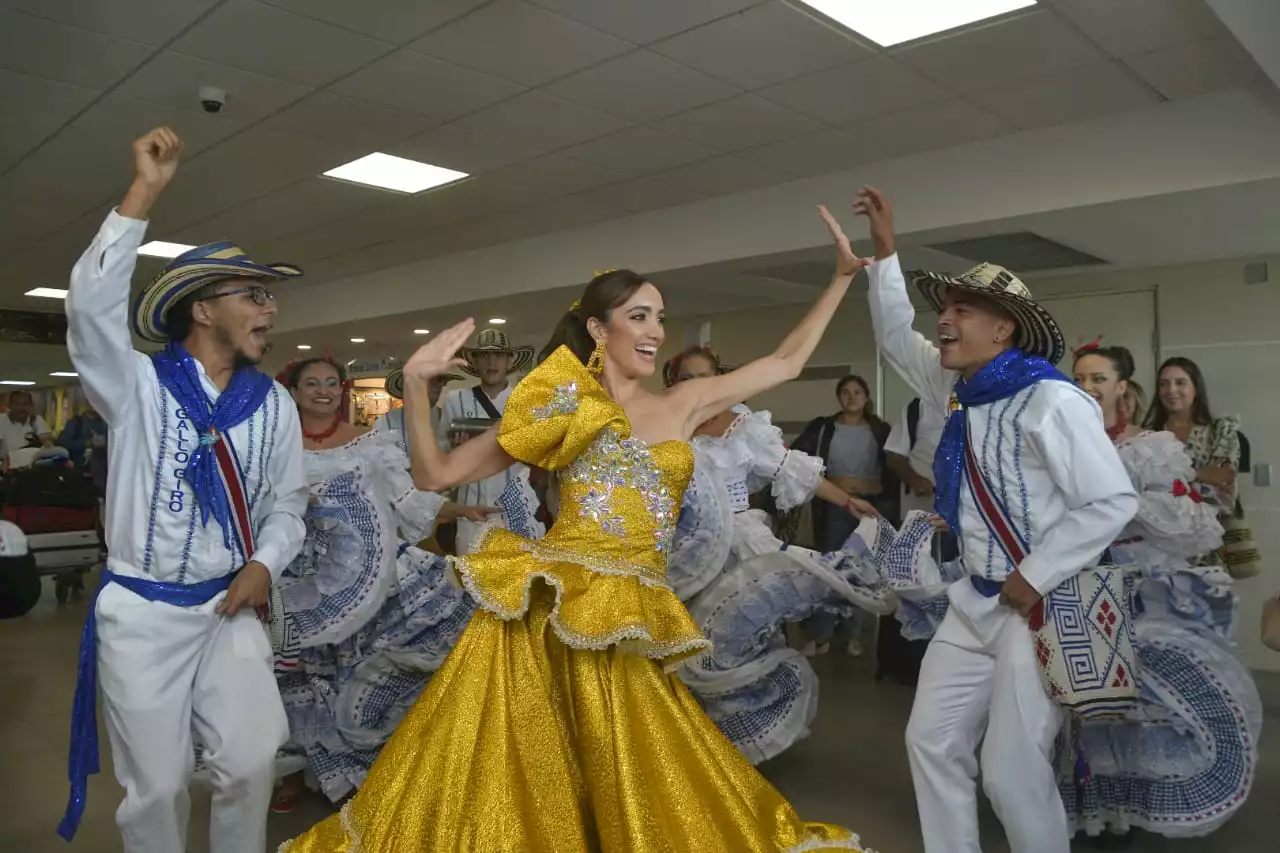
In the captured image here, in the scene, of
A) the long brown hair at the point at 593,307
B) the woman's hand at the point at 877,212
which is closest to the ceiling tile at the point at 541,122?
the woman's hand at the point at 877,212

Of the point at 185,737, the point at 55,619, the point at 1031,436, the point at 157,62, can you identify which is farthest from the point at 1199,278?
the point at 55,619

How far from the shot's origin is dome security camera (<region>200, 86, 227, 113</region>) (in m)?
4.73

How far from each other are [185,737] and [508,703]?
753 millimetres

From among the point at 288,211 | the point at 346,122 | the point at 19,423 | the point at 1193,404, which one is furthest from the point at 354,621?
the point at 19,423

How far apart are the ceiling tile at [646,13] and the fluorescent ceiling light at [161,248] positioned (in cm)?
553

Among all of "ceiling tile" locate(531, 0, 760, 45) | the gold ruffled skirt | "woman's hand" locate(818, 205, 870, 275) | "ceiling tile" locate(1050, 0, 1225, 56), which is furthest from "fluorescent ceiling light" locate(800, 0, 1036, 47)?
the gold ruffled skirt

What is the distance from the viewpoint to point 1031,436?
7.88 feet

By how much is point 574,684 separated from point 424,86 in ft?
11.3

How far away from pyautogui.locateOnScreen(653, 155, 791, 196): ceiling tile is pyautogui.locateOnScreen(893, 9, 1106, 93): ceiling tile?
156cm

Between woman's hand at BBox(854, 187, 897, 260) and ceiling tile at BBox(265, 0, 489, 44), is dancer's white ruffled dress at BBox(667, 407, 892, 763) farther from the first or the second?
ceiling tile at BBox(265, 0, 489, 44)

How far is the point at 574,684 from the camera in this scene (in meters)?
2.13

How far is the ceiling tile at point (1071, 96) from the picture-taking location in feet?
14.4

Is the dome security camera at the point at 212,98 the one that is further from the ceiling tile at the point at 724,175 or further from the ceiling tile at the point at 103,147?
the ceiling tile at the point at 724,175

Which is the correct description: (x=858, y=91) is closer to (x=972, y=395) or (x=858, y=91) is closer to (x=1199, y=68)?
(x=1199, y=68)
